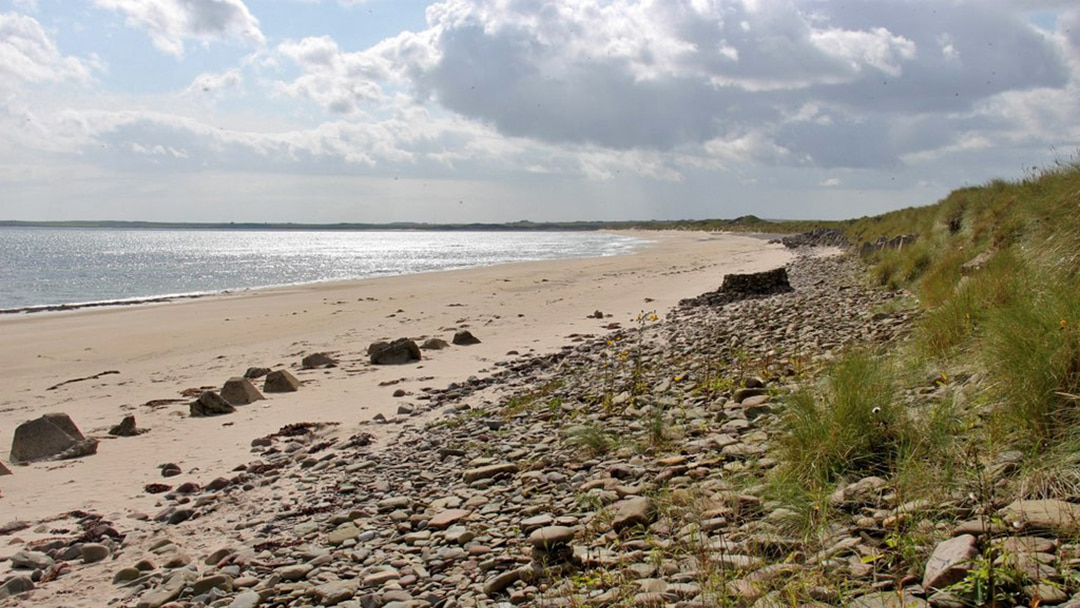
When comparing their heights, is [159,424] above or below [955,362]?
below

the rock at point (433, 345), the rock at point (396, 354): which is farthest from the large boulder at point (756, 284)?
the rock at point (396, 354)

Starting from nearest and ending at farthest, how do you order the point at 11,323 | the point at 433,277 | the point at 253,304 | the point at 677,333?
the point at 677,333
the point at 11,323
the point at 253,304
the point at 433,277

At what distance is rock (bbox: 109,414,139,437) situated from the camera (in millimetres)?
8547

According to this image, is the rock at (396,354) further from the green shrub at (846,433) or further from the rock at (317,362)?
the green shrub at (846,433)

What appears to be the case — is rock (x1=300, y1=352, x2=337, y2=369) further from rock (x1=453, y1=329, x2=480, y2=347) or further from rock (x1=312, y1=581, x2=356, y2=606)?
rock (x1=312, y1=581, x2=356, y2=606)

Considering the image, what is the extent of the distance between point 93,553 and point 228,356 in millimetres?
9513

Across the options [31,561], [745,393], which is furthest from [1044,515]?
[31,561]

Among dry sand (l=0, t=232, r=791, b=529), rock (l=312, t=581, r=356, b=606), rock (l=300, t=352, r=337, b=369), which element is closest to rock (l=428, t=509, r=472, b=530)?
rock (l=312, t=581, r=356, b=606)

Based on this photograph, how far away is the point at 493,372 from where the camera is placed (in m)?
10.8

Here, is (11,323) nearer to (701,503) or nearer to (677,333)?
(677,333)

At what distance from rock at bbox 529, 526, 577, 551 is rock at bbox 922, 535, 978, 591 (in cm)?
179

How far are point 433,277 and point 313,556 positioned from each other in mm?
31106

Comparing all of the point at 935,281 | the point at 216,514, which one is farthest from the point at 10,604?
the point at 935,281

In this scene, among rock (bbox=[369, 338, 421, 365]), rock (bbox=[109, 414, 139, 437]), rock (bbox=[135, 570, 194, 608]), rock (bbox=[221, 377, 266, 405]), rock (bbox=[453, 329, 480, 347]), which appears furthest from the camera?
rock (bbox=[453, 329, 480, 347])
